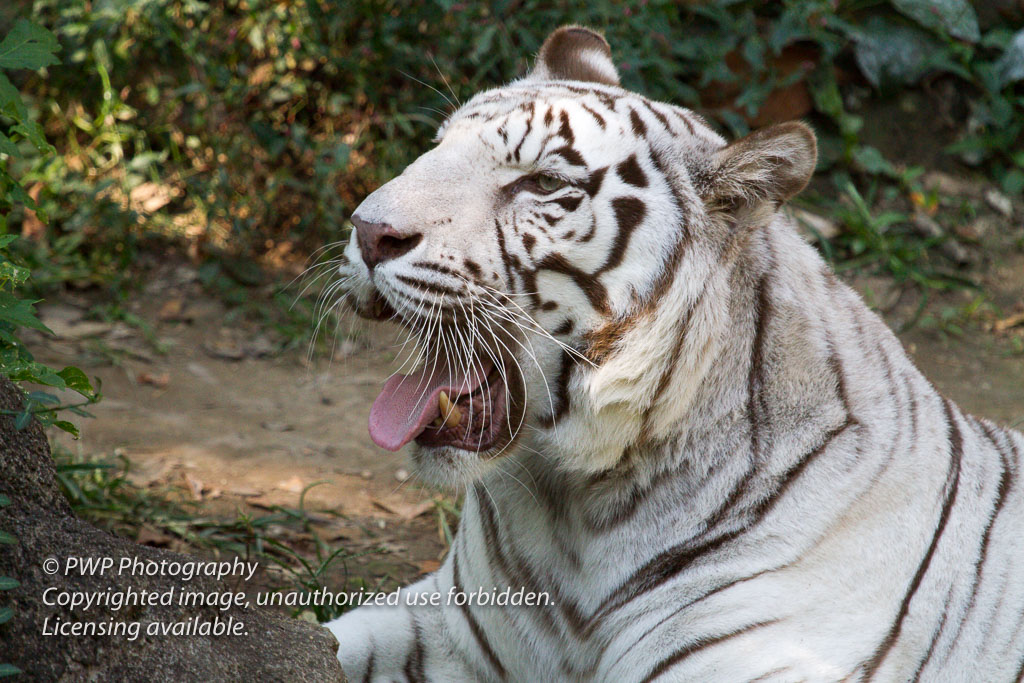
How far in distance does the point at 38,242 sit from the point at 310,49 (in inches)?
57.7

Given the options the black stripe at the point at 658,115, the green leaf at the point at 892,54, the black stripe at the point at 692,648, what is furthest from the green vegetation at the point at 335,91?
the black stripe at the point at 692,648

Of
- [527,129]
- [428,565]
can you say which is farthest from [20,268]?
[428,565]

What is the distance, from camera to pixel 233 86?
4.50 m

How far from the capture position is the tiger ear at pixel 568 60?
2.10 meters

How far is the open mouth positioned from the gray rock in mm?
402

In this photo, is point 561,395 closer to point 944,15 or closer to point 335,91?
point 335,91

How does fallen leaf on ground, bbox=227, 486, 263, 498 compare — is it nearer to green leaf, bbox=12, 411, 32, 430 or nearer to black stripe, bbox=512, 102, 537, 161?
green leaf, bbox=12, 411, 32, 430

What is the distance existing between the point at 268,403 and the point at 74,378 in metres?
1.84

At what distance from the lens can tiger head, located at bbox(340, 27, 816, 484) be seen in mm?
1698

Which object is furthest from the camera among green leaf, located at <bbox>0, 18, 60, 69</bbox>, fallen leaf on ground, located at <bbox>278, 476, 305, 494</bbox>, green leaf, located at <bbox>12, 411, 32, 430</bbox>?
fallen leaf on ground, located at <bbox>278, 476, 305, 494</bbox>

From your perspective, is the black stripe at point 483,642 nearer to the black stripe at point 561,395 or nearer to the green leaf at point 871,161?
the black stripe at point 561,395

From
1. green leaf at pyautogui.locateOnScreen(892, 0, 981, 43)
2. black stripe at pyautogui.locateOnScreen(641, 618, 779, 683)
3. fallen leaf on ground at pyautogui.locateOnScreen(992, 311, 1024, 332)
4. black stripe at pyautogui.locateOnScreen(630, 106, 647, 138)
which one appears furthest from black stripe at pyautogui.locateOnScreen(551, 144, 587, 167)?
green leaf at pyautogui.locateOnScreen(892, 0, 981, 43)

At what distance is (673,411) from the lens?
1.76m

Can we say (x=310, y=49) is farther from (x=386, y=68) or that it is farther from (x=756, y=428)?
(x=756, y=428)
